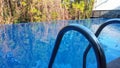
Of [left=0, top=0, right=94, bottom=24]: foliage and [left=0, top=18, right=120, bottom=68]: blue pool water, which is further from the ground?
[left=0, top=0, right=94, bottom=24]: foliage

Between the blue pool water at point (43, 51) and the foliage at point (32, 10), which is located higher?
the foliage at point (32, 10)

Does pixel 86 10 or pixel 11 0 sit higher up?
pixel 11 0

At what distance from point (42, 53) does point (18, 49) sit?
70 cm

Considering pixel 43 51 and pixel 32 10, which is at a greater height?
pixel 32 10

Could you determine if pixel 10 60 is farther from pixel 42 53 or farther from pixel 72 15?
pixel 72 15

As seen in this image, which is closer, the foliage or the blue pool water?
the blue pool water

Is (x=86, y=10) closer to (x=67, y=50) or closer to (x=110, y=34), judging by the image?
(x=110, y=34)

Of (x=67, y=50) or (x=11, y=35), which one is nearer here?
(x=67, y=50)

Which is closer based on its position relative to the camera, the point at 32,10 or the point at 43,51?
the point at 43,51

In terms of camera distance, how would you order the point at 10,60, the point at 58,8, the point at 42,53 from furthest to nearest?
the point at 58,8 → the point at 42,53 → the point at 10,60

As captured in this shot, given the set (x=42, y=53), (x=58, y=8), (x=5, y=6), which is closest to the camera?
(x=42, y=53)

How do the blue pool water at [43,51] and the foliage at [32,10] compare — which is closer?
the blue pool water at [43,51]

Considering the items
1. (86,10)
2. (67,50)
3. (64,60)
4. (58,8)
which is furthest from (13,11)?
A: (64,60)

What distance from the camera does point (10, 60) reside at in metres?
5.39
